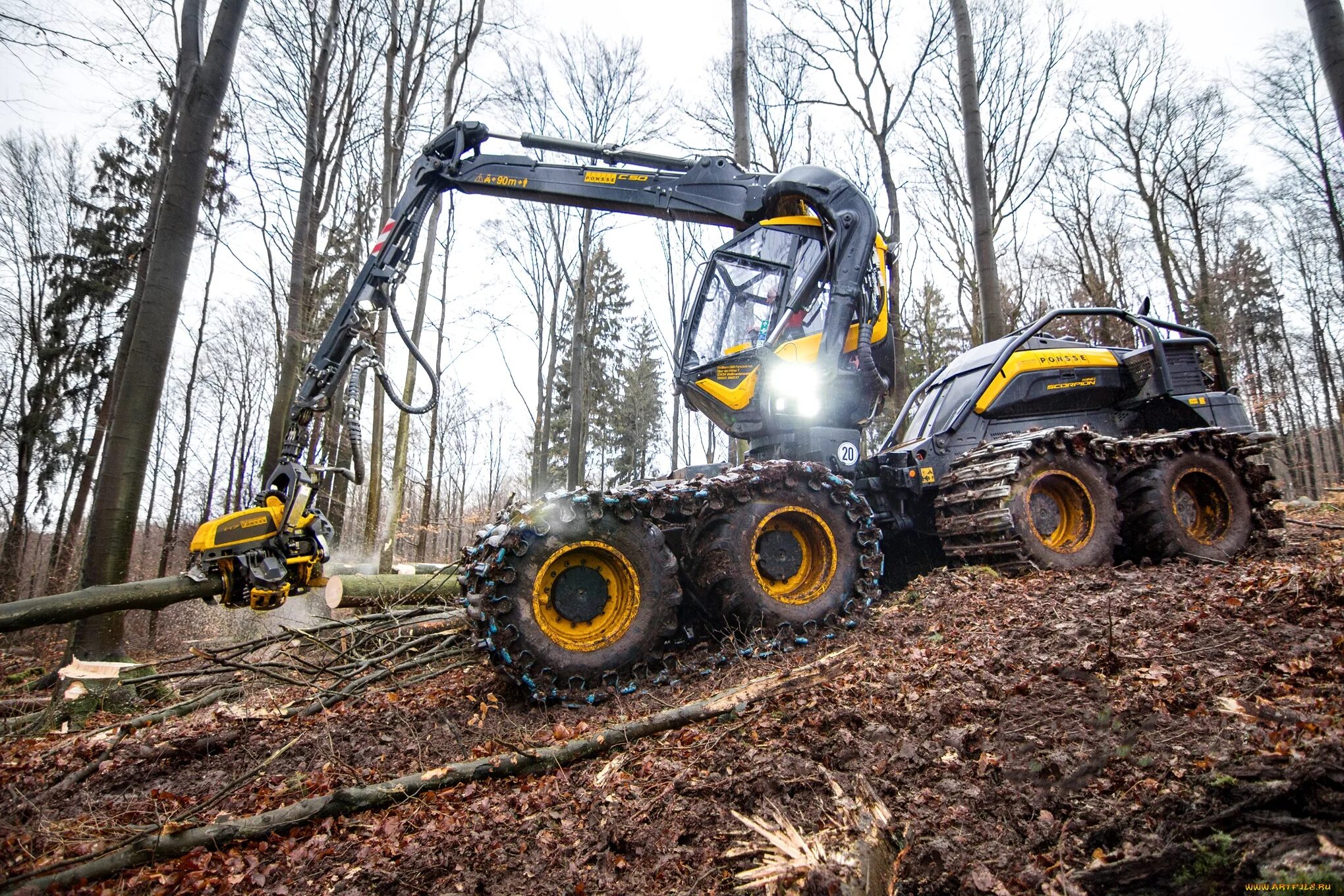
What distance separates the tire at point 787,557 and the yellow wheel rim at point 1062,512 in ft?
5.43

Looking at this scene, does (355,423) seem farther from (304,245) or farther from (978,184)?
(978,184)

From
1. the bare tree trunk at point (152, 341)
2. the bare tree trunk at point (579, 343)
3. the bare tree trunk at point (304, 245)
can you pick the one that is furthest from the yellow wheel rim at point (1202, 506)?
the bare tree trunk at point (579, 343)

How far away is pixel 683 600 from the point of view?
185 inches

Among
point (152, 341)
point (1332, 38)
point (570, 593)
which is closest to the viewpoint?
point (570, 593)

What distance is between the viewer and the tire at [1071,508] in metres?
5.45

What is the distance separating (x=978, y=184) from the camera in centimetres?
1123

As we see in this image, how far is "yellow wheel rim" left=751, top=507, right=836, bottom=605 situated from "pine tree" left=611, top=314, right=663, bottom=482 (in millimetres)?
24003

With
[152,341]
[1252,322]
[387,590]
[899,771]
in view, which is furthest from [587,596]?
[1252,322]

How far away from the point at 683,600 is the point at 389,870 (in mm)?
2532

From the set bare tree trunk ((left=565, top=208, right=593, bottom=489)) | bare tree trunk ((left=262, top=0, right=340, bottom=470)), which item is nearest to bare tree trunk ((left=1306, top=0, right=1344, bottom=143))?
bare tree trunk ((left=262, top=0, right=340, bottom=470))

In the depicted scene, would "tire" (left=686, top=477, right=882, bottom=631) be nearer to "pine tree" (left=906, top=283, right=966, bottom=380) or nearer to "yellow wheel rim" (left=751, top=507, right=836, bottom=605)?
"yellow wheel rim" (left=751, top=507, right=836, bottom=605)

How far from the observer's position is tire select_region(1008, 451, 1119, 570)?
545 cm

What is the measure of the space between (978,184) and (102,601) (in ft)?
40.0

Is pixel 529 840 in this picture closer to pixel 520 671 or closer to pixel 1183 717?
pixel 520 671
